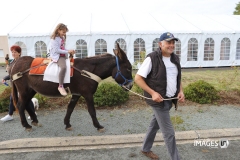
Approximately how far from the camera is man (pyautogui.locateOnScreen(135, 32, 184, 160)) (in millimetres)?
2723

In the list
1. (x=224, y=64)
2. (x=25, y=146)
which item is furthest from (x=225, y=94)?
(x=224, y=64)

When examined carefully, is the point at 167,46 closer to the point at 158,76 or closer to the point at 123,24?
the point at 158,76

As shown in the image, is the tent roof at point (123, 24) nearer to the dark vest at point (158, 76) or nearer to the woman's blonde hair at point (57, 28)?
the woman's blonde hair at point (57, 28)

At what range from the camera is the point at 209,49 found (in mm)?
14266

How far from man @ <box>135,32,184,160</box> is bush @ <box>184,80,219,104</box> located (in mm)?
3538

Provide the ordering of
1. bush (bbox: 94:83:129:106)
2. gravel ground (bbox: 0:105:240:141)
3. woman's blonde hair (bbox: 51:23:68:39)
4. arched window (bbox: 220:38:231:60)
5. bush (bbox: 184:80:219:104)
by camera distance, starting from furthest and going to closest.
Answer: arched window (bbox: 220:38:231:60) < bush (bbox: 184:80:219:104) < bush (bbox: 94:83:129:106) < gravel ground (bbox: 0:105:240:141) < woman's blonde hair (bbox: 51:23:68:39)

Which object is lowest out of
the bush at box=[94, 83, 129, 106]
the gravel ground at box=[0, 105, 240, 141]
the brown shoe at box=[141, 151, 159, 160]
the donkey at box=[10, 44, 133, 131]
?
the gravel ground at box=[0, 105, 240, 141]

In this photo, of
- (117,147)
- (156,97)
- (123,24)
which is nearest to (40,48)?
(123,24)

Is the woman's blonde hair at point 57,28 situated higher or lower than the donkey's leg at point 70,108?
higher

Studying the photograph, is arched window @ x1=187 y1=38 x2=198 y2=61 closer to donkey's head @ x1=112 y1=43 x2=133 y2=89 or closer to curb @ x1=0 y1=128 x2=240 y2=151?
curb @ x1=0 y1=128 x2=240 y2=151

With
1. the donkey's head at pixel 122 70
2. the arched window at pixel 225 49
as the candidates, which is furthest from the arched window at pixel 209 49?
the donkey's head at pixel 122 70

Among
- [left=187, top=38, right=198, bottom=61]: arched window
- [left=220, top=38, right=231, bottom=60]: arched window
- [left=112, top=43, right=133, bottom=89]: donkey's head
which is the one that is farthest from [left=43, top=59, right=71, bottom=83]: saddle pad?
[left=220, top=38, right=231, bottom=60]: arched window

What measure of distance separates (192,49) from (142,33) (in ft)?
12.8

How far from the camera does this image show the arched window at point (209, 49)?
1406cm
